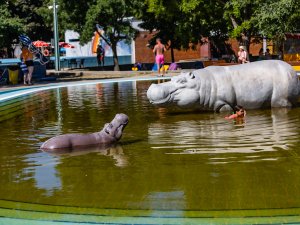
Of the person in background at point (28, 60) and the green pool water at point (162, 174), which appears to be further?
the person in background at point (28, 60)

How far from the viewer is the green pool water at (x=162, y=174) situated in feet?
17.8

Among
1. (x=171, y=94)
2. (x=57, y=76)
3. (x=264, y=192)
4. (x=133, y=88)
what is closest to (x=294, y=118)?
(x=171, y=94)

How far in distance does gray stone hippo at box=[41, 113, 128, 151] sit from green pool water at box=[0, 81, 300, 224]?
202 mm

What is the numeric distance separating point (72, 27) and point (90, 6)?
198cm

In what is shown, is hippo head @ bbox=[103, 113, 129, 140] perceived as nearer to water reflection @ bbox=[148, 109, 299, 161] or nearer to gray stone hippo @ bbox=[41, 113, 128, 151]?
gray stone hippo @ bbox=[41, 113, 128, 151]

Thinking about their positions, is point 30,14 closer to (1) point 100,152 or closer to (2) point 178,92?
(2) point 178,92

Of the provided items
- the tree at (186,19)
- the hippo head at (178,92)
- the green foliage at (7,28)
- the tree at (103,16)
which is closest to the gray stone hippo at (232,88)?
the hippo head at (178,92)

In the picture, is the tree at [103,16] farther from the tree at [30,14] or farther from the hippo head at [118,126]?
the hippo head at [118,126]

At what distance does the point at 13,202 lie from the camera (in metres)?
5.96

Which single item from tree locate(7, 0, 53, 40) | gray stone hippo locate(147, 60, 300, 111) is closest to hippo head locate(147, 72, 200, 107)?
gray stone hippo locate(147, 60, 300, 111)

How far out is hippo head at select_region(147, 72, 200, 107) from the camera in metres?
11.2

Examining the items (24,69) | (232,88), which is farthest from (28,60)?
(232,88)

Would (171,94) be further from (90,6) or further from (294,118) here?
(90,6)

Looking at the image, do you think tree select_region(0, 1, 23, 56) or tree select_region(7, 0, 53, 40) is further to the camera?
tree select_region(7, 0, 53, 40)
